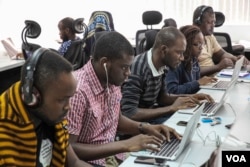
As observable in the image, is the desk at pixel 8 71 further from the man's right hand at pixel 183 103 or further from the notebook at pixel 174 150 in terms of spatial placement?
the notebook at pixel 174 150

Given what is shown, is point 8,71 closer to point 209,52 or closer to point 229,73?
point 209,52

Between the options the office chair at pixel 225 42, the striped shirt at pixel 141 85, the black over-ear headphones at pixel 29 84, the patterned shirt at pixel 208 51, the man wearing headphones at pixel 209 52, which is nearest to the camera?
the black over-ear headphones at pixel 29 84

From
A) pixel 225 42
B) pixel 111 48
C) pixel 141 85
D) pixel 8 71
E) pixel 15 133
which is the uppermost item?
pixel 111 48

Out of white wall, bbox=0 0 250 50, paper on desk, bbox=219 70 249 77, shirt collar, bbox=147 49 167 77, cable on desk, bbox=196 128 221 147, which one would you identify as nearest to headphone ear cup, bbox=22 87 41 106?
cable on desk, bbox=196 128 221 147

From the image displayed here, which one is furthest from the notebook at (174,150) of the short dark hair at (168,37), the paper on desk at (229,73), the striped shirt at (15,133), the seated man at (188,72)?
the paper on desk at (229,73)

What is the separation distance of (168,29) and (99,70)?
2.82 ft

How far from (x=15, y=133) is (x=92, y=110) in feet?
1.85

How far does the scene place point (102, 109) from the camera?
76.6 inches

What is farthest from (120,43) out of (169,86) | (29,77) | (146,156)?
(169,86)

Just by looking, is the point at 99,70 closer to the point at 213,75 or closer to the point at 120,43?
the point at 120,43

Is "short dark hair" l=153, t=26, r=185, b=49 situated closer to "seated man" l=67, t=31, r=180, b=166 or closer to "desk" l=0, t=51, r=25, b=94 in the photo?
"seated man" l=67, t=31, r=180, b=166

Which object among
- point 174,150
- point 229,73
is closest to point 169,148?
point 174,150

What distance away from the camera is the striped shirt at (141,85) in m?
2.43

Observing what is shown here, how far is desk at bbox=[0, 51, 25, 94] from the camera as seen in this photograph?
13.8 ft
